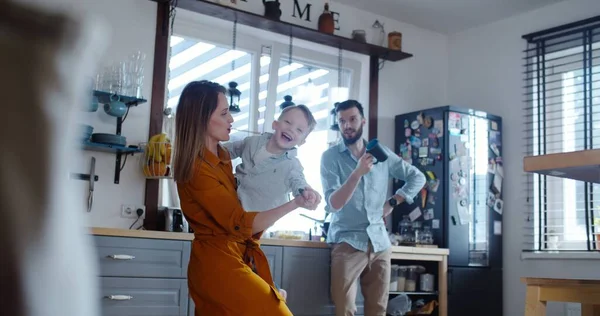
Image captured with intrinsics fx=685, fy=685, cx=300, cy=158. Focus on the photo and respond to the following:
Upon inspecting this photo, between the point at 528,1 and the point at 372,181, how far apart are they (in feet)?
7.49

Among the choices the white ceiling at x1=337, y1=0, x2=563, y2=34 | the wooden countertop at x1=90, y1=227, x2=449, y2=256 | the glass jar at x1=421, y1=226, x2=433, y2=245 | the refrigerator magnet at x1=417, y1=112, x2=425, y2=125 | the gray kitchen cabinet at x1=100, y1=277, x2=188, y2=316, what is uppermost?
the white ceiling at x1=337, y1=0, x2=563, y2=34

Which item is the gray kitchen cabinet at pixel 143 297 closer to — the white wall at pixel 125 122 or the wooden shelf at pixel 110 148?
the white wall at pixel 125 122

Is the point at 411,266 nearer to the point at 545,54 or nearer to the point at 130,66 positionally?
the point at 545,54

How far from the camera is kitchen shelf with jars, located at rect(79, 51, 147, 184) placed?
4.06m

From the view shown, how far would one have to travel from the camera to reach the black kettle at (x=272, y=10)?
5.00 m

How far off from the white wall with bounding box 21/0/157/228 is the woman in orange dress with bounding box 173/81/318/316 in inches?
80.2

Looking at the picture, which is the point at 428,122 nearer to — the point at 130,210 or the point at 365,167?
the point at 365,167

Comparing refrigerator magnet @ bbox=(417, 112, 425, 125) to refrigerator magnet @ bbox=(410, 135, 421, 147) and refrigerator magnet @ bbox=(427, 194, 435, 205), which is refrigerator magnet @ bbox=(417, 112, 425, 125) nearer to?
refrigerator magnet @ bbox=(410, 135, 421, 147)

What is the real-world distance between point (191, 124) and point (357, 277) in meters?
2.23

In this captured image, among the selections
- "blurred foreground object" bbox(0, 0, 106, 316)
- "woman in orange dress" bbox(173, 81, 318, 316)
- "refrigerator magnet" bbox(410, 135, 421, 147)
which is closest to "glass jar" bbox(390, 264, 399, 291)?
"refrigerator magnet" bbox(410, 135, 421, 147)

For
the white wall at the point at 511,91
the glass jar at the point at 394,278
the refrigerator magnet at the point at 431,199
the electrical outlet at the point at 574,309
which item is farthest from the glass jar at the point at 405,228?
the electrical outlet at the point at 574,309

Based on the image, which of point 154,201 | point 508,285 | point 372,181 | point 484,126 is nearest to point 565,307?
point 508,285

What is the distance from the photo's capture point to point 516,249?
18.1 feet

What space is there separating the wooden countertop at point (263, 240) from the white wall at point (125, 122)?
51 centimetres
